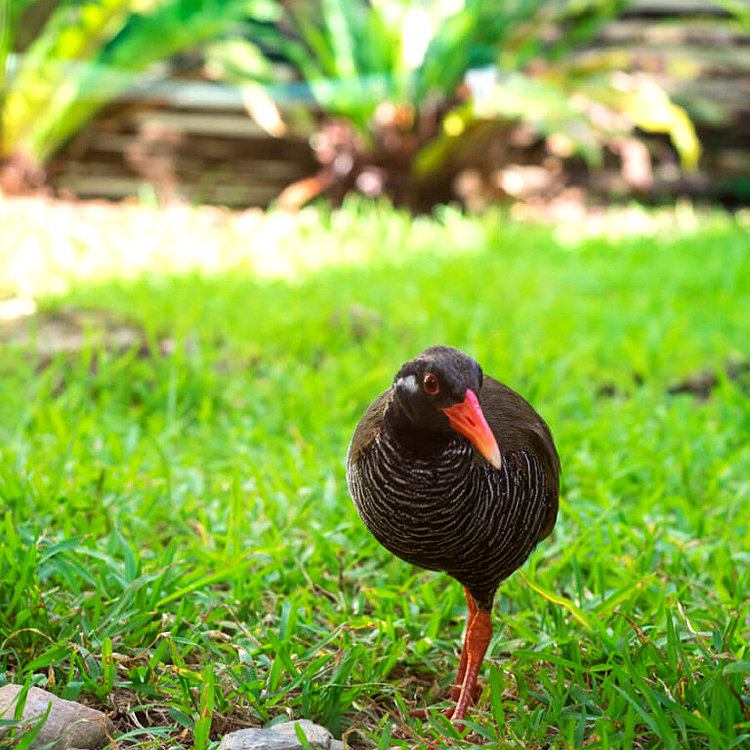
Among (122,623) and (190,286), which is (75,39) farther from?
(122,623)

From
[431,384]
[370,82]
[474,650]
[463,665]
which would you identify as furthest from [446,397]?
[370,82]

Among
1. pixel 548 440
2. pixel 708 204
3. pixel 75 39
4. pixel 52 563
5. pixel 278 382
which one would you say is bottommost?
pixel 708 204

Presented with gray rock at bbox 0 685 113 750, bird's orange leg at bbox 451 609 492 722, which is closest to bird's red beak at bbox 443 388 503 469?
bird's orange leg at bbox 451 609 492 722

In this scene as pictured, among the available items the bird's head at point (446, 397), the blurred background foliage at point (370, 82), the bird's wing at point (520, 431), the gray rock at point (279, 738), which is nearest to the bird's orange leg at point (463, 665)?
the bird's wing at point (520, 431)

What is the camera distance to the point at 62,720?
171cm

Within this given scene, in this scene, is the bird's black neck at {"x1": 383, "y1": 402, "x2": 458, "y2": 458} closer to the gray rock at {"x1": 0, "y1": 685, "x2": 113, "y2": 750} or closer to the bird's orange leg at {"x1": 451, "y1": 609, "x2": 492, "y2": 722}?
the bird's orange leg at {"x1": 451, "y1": 609, "x2": 492, "y2": 722}

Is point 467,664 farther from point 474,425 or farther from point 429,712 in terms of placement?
point 474,425

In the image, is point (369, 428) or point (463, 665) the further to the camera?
point (463, 665)

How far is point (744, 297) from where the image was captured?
17.1ft

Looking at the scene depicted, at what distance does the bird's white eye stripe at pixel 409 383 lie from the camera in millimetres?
1745

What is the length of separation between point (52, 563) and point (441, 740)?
1.00 meters

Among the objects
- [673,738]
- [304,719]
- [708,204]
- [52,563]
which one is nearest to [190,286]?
[52,563]

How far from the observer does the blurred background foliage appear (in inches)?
277

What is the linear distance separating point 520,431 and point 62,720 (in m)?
1.07
